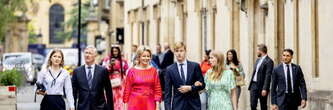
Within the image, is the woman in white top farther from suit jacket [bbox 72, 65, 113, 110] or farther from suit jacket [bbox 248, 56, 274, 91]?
suit jacket [bbox 248, 56, 274, 91]

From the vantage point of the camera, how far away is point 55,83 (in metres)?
15.7

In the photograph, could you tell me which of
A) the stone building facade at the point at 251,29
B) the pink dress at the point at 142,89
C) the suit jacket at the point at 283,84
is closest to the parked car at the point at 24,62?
the stone building facade at the point at 251,29

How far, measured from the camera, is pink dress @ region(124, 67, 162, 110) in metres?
16.7

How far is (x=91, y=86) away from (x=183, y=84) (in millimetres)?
1366

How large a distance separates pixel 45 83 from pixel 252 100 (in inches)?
310

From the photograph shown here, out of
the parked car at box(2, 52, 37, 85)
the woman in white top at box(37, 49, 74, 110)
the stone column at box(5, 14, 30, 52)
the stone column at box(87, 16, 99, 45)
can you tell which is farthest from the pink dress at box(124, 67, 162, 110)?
the stone column at box(5, 14, 30, 52)

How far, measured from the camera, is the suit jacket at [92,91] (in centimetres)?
1616

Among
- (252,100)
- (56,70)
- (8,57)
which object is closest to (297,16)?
(252,100)

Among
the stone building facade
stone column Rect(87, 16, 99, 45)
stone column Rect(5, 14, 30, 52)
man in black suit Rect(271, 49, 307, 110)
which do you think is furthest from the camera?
stone column Rect(5, 14, 30, 52)

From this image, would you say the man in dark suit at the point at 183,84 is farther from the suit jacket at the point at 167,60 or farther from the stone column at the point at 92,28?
the stone column at the point at 92,28

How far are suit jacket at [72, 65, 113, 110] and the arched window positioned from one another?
129812mm

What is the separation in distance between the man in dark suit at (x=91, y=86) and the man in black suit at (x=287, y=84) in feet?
11.4

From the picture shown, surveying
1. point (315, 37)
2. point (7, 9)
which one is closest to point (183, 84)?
point (315, 37)

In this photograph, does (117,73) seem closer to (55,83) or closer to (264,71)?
(264,71)
